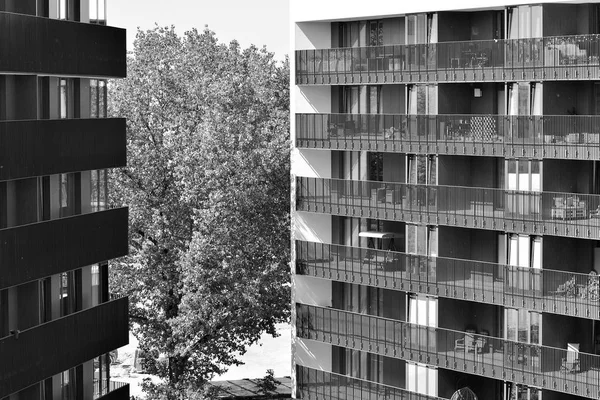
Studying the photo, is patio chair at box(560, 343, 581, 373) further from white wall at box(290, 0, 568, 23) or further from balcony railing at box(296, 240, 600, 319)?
white wall at box(290, 0, 568, 23)

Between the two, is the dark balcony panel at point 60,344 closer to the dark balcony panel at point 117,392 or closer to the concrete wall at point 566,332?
the dark balcony panel at point 117,392

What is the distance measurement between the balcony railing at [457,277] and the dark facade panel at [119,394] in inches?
446

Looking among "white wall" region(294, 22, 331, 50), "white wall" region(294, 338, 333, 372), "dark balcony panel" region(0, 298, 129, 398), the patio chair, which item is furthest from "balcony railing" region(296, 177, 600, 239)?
"dark balcony panel" region(0, 298, 129, 398)

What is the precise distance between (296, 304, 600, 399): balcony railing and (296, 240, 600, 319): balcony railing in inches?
55.5

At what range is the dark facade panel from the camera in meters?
43.6

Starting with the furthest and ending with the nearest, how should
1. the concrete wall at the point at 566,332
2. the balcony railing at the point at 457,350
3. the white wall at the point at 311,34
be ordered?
1. the white wall at the point at 311,34
2. the concrete wall at the point at 566,332
3. the balcony railing at the point at 457,350

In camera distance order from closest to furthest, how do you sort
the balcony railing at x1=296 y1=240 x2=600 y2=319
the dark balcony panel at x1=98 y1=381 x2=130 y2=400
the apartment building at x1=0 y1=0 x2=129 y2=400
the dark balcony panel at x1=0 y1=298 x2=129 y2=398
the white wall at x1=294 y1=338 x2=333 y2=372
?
the dark balcony panel at x1=0 y1=298 x2=129 y2=398 < the apartment building at x1=0 y1=0 x2=129 y2=400 < the dark balcony panel at x1=98 y1=381 x2=130 y2=400 < the balcony railing at x1=296 y1=240 x2=600 y2=319 < the white wall at x1=294 y1=338 x2=333 y2=372

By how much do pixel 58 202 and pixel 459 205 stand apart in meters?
15.1

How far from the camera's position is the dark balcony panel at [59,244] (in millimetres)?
37812

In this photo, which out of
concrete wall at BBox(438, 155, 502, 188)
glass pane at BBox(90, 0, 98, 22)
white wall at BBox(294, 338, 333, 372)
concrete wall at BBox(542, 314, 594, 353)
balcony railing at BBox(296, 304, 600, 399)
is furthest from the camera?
white wall at BBox(294, 338, 333, 372)

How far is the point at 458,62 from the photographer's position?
48.9m

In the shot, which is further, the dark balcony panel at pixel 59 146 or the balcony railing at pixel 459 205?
the balcony railing at pixel 459 205

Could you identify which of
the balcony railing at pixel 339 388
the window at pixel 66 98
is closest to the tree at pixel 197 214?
the balcony railing at pixel 339 388

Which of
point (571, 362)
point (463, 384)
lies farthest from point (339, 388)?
point (571, 362)
